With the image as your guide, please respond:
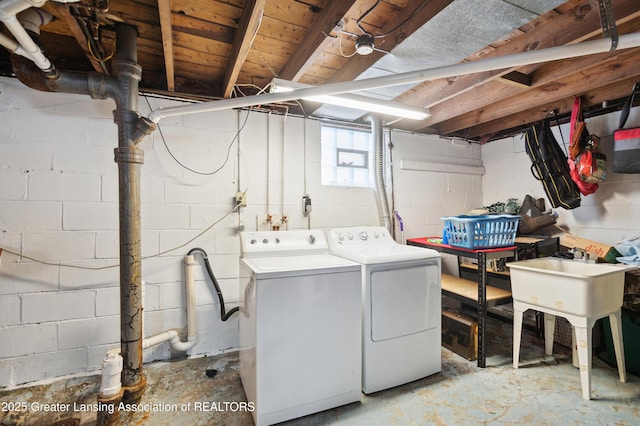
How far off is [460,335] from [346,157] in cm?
208

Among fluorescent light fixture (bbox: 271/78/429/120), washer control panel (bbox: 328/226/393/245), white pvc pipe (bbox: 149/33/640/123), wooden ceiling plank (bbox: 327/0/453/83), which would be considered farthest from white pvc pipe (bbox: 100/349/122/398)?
wooden ceiling plank (bbox: 327/0/453/83)

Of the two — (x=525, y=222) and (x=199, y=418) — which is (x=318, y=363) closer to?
(x=199, y=418)

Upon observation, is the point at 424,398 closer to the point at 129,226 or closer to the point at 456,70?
the point at 456,70

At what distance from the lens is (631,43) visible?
1.16 m

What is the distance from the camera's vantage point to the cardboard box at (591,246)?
95.7 inches

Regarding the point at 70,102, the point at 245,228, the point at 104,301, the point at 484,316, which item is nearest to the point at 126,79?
the point at 70,102

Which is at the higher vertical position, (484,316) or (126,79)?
(126,79)

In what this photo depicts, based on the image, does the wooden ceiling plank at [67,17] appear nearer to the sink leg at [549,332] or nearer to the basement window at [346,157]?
the basement window at [346,157]

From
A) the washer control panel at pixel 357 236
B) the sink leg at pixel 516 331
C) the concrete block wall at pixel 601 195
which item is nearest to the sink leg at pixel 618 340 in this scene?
the sink leg at pixel 516 331

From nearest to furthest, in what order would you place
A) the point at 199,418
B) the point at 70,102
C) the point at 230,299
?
the point at 199,418, the point at 70,102, the point at 230,299

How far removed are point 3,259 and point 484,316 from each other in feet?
11.8

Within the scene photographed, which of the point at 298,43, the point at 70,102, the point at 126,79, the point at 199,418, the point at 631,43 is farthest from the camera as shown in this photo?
the point at 70,102

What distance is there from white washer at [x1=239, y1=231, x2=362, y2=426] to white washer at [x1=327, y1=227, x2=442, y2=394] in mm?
123

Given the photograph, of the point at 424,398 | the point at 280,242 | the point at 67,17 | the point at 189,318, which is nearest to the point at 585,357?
the point at 424,398
